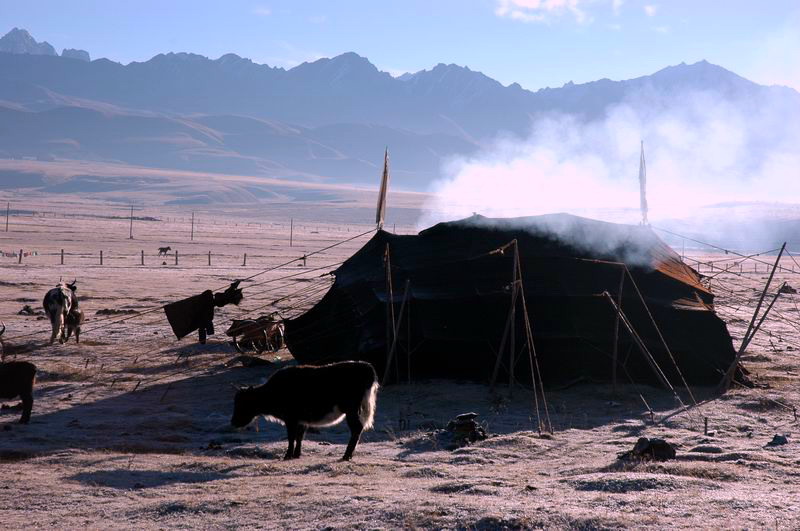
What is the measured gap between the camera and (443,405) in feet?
54.9

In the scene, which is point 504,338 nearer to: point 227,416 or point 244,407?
point 227,416

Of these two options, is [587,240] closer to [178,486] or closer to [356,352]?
[356,352]

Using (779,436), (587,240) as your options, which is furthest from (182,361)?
(779,436)

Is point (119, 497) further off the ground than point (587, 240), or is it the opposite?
point (587, 240)

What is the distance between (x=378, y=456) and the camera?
43.0 ft

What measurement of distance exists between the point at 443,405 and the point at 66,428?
654 cm

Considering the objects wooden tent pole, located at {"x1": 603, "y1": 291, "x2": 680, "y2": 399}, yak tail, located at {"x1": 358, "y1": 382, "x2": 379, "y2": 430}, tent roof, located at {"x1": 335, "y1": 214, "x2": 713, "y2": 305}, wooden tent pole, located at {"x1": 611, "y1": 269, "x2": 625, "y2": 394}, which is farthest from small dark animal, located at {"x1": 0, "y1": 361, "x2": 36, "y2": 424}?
wooden tent pole, located at {"x1": 603, "y1": 291, "x2": 680, "y2": 399}

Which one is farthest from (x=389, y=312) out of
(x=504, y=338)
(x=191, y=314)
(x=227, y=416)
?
(x=191, y=314)

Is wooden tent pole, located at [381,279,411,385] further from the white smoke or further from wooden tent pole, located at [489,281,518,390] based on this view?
the white smoke

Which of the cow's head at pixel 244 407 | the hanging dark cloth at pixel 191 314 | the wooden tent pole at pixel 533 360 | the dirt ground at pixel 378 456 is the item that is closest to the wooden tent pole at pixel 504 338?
the wooden tent pole at pixel 533 360

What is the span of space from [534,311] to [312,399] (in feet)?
23.4

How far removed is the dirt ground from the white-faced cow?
548 mm

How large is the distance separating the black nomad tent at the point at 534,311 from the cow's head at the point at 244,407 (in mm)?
5344

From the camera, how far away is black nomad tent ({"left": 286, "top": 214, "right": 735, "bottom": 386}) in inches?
727
